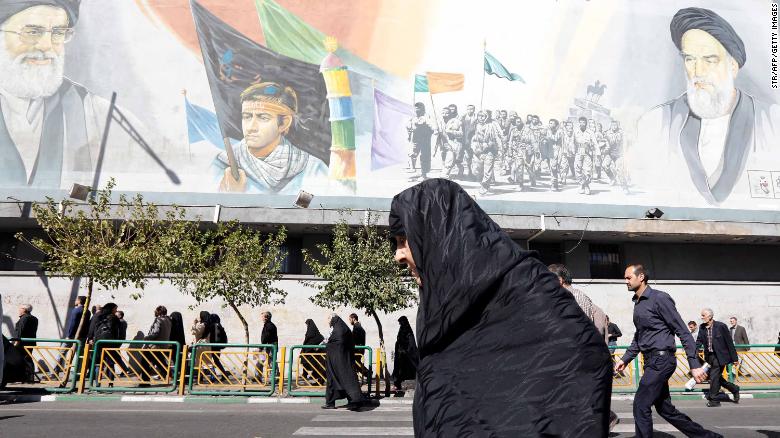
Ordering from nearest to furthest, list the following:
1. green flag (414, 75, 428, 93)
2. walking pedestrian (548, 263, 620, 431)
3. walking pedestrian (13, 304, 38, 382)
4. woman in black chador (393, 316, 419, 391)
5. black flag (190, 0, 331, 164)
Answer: walking pedestrian (548, 263, 620, 431) → walking pedestrian (13, 304, 38, 382) → woman in black chador (393, 316, 419, 391) → black flag (190, 0, 331, 164) → green flag (414, 75, 428, 93)

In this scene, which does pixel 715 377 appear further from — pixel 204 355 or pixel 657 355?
pixel 204 355

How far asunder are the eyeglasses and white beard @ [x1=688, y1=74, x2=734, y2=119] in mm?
25409

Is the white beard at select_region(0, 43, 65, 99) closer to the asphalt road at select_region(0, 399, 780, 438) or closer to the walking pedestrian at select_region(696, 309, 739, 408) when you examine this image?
the asphalt road at select_region(0, 399, 780, 438)

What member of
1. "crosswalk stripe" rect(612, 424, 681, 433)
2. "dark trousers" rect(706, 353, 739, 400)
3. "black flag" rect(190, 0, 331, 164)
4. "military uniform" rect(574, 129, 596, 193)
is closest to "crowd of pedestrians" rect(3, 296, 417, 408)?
"crosswalk stripe" rect(612, 424, 681, 433)

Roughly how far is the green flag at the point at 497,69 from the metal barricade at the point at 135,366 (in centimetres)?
1707

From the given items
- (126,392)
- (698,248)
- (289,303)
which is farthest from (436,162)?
(126,392)

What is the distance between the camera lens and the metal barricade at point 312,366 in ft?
42.9

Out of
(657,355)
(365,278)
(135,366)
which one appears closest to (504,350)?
(657,355)

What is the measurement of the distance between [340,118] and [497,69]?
6814mm

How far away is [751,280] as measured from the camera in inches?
939

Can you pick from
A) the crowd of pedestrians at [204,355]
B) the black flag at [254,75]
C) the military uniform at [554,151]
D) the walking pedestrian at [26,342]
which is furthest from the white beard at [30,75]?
the military uniform at [554,151]

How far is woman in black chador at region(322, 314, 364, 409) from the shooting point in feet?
36.0

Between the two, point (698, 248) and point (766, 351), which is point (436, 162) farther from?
point (766, 351)

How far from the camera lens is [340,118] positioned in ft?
78.6
